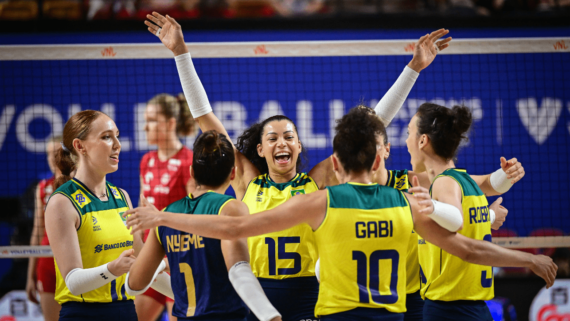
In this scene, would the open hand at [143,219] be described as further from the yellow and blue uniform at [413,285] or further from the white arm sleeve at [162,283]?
the yellow and blue uniform at [413,285]

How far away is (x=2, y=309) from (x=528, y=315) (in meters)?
6.43

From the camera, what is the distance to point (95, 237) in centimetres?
327

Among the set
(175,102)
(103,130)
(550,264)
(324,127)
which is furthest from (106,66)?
(550,264)

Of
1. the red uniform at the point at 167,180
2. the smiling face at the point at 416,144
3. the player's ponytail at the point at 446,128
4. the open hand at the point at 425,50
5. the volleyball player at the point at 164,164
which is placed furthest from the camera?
the red uniform at the point at 167,180

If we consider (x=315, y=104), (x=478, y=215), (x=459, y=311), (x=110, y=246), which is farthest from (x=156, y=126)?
(x=459, y=311)

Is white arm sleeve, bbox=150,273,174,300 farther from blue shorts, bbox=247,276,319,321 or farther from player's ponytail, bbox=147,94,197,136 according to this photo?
player's ponytail, bbox=147,94,197,136

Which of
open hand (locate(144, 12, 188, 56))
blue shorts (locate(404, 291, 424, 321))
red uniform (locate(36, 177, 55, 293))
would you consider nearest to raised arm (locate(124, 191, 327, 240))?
blue shorts (locate(404, 291, 424, 321))

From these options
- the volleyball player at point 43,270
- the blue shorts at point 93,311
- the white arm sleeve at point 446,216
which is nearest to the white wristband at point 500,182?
the white arm sleeve at point 446,216

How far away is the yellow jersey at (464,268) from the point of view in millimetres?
3193

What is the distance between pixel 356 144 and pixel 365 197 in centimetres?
27

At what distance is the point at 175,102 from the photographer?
19.6 ft

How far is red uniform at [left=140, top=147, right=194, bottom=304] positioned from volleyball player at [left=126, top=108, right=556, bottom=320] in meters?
2.77

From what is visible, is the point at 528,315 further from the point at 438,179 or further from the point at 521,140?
the point at 438,179

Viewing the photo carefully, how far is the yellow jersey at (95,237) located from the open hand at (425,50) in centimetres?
258
